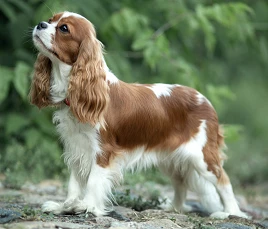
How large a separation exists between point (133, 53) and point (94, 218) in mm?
5808

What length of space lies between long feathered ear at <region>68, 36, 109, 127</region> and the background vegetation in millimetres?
1836

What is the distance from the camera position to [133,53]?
36.7 ft

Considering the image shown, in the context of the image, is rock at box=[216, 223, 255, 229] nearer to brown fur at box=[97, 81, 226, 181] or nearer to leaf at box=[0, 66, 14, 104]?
brown fur at box=[97, 81, 226, 181]

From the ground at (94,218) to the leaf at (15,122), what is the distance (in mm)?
1846

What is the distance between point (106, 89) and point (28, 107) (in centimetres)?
470

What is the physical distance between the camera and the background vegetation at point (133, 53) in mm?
9164

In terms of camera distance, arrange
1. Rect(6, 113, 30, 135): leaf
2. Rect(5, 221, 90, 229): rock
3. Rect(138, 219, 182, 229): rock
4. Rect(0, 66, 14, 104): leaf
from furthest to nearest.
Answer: Rect(6, 113, 30, 135): leaf
Rect(0, 66, 14, 104): leaf
Rect(138, 219, 182, 229): rock
Rect(5, 221, 90, 229): rock

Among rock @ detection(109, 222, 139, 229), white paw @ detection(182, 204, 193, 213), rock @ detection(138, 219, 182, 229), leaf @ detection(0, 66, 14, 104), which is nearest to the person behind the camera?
rock @ detection(109, 222, 139, 229)

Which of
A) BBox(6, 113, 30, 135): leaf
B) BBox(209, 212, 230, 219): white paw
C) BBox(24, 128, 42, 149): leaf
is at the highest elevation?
BBox(209, 212, 230, 219): white paw

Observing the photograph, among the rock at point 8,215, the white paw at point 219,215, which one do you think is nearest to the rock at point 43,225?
the rock at point 8,215

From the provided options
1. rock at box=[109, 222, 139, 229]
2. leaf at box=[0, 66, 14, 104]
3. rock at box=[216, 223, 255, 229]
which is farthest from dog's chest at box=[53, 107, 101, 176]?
leaf at box=[0, 66, 14, 104]

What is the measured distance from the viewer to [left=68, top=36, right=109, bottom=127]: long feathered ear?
5.87 m

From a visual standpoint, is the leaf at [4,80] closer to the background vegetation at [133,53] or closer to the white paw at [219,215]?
the background vegetation at [133,53]

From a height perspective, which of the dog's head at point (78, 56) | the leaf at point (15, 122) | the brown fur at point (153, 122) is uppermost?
the dog's head at point (78, 56)
